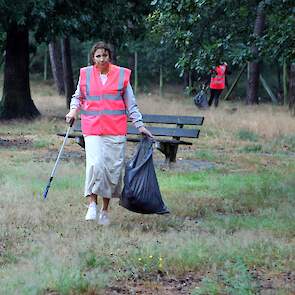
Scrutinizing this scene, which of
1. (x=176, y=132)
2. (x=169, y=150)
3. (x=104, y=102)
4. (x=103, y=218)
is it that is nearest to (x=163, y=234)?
(x=103, y=218)

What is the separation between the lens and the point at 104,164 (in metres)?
8.08

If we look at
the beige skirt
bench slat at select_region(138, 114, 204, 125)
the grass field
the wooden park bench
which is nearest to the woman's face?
the beige skirt

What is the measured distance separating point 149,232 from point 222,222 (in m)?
0.89

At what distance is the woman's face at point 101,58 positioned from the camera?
8.10 meters

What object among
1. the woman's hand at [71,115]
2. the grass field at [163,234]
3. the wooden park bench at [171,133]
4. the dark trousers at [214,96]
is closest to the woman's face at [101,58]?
the woman's hand at [71,115]

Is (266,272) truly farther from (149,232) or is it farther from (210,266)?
(149,232)

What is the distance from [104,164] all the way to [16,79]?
13475 millimetres

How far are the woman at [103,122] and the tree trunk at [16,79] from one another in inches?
507

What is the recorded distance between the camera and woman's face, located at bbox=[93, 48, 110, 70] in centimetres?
810

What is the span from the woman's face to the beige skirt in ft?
2.45

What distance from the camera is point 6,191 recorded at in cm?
971

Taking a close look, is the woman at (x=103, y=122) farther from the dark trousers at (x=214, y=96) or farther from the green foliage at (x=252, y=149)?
the dark trousers at (x=214, y=96)

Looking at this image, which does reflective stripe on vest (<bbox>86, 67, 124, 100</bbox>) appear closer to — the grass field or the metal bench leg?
the grass field

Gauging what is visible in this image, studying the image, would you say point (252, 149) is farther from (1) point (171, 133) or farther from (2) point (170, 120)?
(1) point (171, 133)
